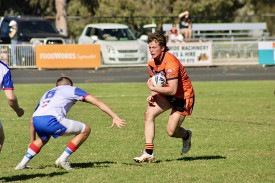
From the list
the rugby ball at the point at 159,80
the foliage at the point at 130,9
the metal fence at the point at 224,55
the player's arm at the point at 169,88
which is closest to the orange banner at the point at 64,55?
the metal fence at the point at 224,55

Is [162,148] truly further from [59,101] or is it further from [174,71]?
[59,101]

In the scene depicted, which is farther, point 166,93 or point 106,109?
point 166,93

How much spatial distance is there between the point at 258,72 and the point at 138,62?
5.70 metres

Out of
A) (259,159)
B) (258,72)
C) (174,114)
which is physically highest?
(174,114)

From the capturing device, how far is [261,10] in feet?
185

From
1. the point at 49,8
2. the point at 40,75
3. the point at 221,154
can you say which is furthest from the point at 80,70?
the point at 49,8

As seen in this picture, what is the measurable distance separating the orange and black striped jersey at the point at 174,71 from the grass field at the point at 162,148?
3.03ft

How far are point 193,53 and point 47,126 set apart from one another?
2022cm

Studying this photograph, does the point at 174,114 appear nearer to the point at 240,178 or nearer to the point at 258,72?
the point at 240,178

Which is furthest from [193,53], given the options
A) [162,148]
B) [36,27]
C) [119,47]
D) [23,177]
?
[23,177]

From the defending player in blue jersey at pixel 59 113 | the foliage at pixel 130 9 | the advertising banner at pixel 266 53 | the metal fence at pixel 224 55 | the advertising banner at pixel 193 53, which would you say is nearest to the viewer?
the defending player in blue jersey at pixel 59 113

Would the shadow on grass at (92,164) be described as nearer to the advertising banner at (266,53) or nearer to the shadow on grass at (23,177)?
the shadow on grass at (23,177)

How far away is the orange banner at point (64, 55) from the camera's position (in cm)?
2475

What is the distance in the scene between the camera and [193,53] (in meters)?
26.0
